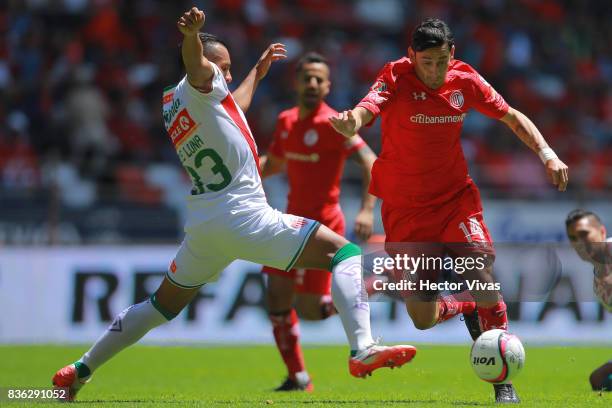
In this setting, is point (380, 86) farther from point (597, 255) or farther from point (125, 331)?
point (597, 255)

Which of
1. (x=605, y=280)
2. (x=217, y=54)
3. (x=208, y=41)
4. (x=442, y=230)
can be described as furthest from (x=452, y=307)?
(x=208, y=41)

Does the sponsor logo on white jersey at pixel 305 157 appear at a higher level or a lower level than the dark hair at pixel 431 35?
lower

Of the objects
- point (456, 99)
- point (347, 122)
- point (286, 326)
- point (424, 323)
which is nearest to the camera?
point (347, 122)

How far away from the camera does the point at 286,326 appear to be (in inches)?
374

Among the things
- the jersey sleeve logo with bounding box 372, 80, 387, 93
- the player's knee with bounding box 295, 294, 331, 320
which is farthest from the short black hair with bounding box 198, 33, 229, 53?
the player's knee with bounding box 295, 294, 331, 320

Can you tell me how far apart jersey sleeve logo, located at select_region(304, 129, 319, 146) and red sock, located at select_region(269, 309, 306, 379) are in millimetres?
1556

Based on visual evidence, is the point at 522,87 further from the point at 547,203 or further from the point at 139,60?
the point at 139,60

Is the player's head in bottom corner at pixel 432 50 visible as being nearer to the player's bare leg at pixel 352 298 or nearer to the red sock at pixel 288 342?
the player's bare leg at pixel 352 298

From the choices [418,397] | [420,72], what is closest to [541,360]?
[418,397]

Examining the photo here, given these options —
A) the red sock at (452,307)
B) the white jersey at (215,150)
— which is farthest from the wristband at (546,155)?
the white jersey at (215,150)

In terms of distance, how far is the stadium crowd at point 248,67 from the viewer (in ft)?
55.2

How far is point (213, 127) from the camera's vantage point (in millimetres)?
7047

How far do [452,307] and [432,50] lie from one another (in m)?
1.78

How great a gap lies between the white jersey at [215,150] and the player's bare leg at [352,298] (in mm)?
483
